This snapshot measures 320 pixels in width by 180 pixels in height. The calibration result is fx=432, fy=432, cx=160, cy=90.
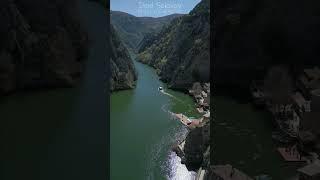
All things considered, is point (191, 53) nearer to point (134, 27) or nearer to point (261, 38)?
point (261, 38)

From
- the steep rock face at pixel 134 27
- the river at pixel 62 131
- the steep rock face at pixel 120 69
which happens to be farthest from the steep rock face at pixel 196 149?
the steep rock face at pixel 134 27

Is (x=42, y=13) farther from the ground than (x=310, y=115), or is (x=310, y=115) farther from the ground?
(x=42, y=13)

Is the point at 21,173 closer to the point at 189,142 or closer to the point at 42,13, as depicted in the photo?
the point at 189,142

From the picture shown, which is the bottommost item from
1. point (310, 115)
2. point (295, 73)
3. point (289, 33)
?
point (310, 115)

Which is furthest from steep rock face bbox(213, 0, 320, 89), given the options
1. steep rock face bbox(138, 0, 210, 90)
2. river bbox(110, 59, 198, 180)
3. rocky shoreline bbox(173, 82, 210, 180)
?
rocky shoreline bbox(173, 82, 210, 180)

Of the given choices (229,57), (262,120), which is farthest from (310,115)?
(229,57)

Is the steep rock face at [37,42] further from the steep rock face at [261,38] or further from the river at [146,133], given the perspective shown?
the steep rock face at [261,38]

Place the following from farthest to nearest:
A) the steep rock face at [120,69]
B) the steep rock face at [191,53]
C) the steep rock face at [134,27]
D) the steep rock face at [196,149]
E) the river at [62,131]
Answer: the steep rock face at [134,27] → the steep rock face at [120,69] → the steep rock face at [191,53] → the steep rock face at [196,149] → the river at [62,131]
